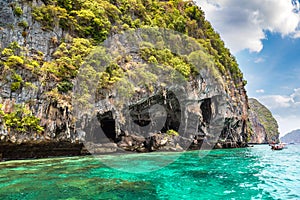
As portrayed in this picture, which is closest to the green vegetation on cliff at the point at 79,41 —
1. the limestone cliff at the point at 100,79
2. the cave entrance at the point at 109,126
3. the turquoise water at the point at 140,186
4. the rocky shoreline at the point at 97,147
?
the limestone cliff at the point at 100,79

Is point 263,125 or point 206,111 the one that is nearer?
point 206,111

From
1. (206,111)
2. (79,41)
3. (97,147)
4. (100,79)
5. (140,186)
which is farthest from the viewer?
(206,111)

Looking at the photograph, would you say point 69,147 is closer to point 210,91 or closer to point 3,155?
point 3,155

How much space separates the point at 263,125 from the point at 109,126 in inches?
3877

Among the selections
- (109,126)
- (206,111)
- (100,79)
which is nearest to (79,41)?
(100,79)

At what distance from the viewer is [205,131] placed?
27094 mm

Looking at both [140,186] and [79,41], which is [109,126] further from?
[140,186]

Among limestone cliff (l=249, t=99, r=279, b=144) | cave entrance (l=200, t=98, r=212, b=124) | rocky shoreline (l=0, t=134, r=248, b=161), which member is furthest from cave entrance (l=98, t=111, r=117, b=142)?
limestone cliff (l=249, t=99, r=279, b=144)

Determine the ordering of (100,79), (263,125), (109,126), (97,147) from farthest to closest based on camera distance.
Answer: (263,125) < (109,126) < (97,147) < (100,79)

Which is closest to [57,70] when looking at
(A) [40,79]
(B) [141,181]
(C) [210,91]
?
(A) [40,79]

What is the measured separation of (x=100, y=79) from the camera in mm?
18328

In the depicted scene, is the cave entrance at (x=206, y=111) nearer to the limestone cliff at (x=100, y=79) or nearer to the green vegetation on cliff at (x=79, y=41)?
the limestone cliff at (x=100, y=79)

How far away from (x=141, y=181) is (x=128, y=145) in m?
12.3

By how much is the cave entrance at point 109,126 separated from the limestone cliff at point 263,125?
7968 centimetres
